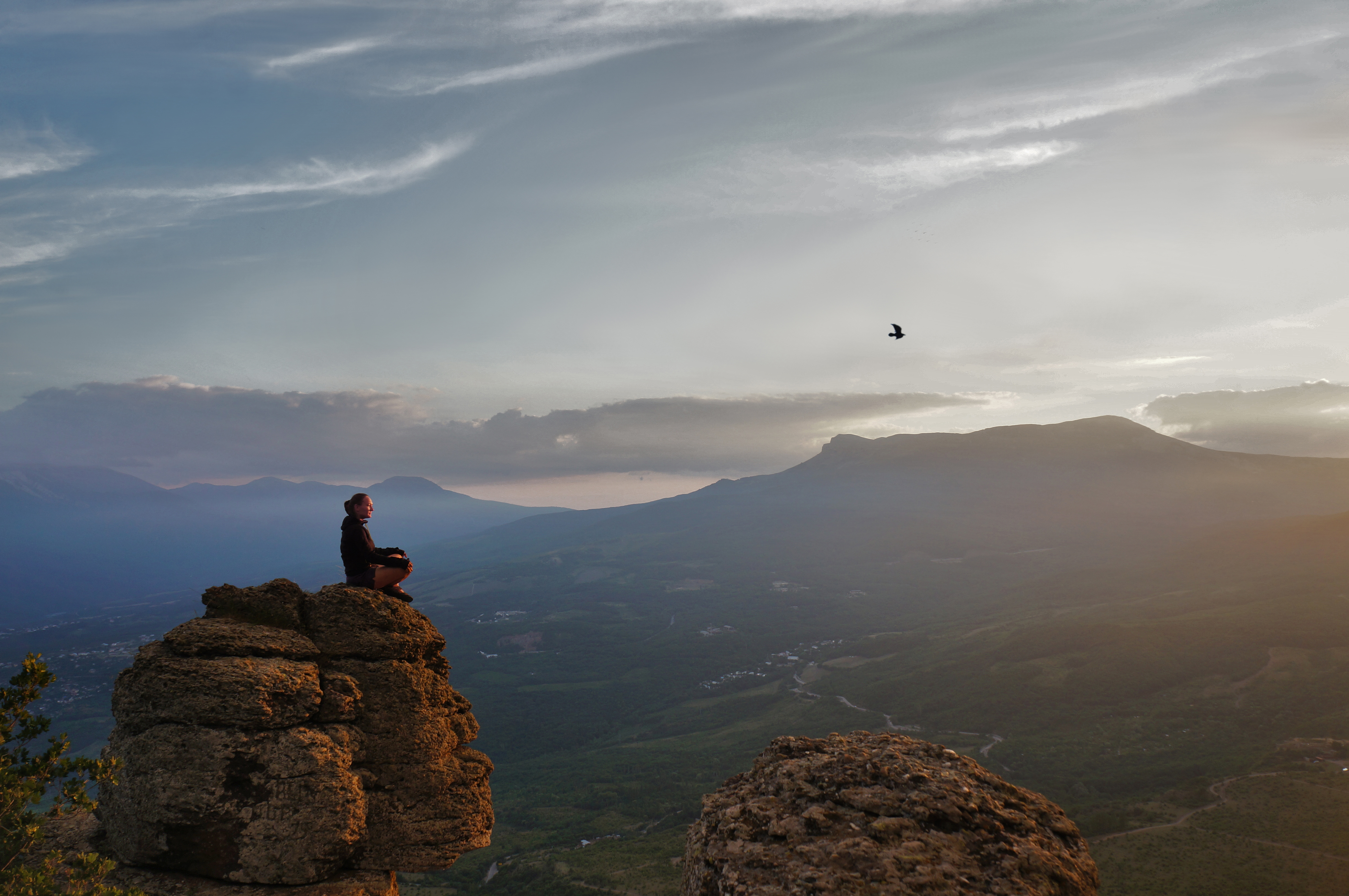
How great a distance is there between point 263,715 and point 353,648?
2580 mm

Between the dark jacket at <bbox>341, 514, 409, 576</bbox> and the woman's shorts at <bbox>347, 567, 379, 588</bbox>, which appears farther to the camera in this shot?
the woman's shorts at <bbox>347, 567, 379, 588</bbox>

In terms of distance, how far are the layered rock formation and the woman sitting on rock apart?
10.4 m

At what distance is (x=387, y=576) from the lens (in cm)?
1798

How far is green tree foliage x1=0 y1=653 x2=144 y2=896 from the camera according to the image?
12.1 m

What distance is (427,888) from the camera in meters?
93.9

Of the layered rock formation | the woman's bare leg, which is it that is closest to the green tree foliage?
the woman's bare leg

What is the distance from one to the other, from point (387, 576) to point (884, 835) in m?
13.9

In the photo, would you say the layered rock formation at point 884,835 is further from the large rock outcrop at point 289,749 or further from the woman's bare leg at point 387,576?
the woman's bare leg at point 387,576

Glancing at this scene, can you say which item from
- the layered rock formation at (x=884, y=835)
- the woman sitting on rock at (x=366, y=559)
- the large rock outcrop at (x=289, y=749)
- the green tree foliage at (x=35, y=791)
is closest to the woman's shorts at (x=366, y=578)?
the woman sitting on rock at (x=366, y=559)

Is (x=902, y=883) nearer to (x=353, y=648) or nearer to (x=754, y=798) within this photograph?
(x=754, y=798)

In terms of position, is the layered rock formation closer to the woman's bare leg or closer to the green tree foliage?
the woman's bare leg

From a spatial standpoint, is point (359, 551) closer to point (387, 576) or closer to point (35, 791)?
point (387, 576)

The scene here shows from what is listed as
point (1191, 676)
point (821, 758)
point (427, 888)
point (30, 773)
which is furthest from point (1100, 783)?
point (30, 773)

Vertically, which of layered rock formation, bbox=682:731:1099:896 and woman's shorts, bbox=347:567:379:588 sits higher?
woman's shorts, bbox=347:567:379:588
